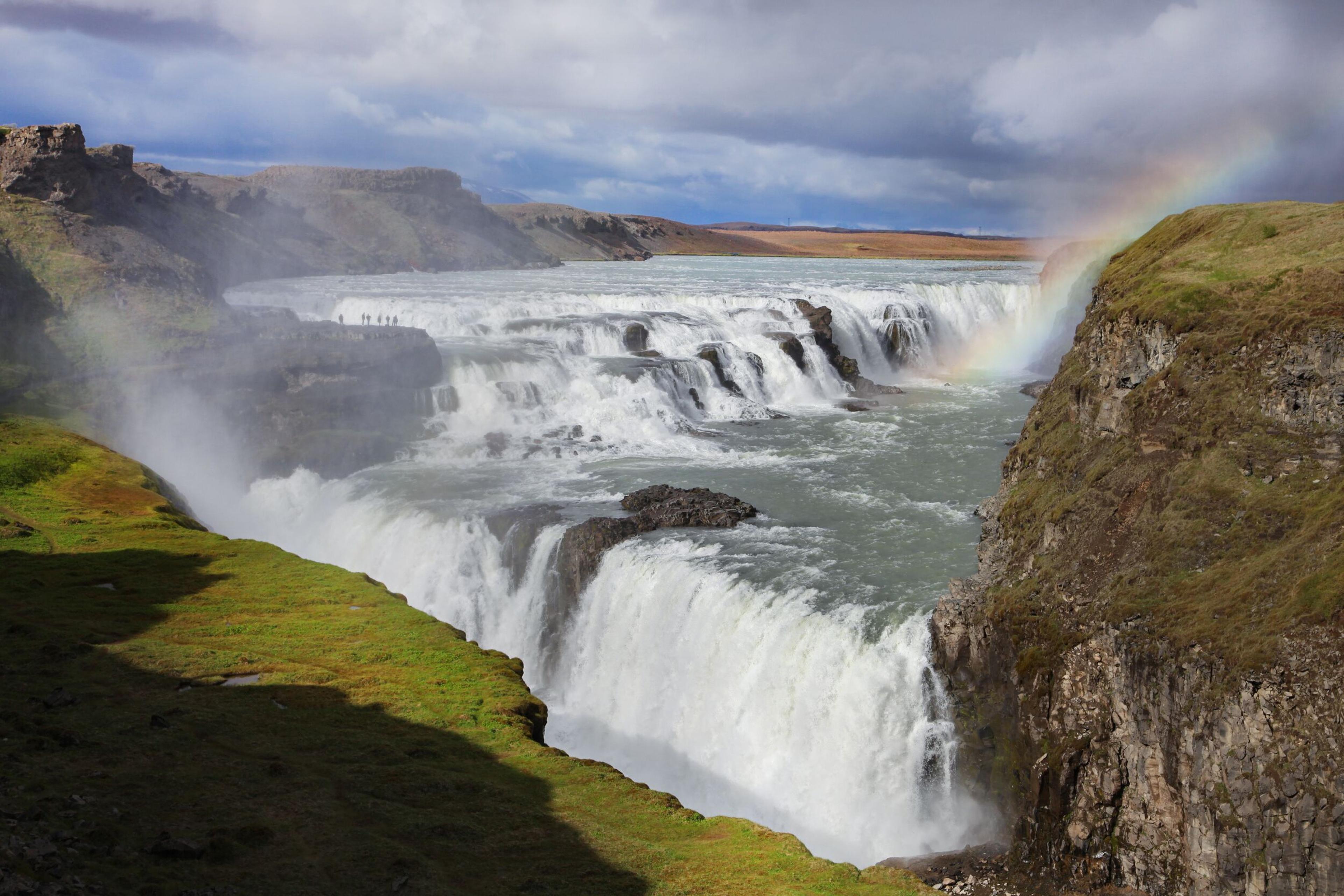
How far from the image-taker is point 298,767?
9.76 meters

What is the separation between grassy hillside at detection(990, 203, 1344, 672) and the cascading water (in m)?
2.87

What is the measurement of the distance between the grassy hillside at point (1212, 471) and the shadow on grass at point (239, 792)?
7880 millimetres

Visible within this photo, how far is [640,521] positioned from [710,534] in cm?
172

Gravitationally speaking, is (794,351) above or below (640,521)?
above

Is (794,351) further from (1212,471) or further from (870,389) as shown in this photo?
(1212,471)

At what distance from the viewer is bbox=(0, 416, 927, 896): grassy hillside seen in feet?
25.7

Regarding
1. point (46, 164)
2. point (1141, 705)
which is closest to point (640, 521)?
point (1141, 705)

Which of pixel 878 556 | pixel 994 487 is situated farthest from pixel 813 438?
pixel 878 556

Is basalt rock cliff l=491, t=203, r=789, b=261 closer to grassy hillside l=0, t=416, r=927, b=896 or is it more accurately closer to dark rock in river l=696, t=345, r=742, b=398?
dark rock in river l=696, t=345, r=742, b=398

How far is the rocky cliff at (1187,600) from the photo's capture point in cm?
1047

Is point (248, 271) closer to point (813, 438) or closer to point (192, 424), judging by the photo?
point (192, 424)

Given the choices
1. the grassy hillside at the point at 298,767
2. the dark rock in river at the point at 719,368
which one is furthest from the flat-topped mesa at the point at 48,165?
the grassy hillside at the point at 298,767

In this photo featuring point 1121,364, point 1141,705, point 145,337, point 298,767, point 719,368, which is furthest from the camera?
point 719,368

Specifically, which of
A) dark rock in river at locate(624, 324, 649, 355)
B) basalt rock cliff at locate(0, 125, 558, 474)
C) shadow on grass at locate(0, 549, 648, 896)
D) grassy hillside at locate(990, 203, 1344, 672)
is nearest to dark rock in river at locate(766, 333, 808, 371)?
dark rock in river at locate(624, 324, 649, 355)
